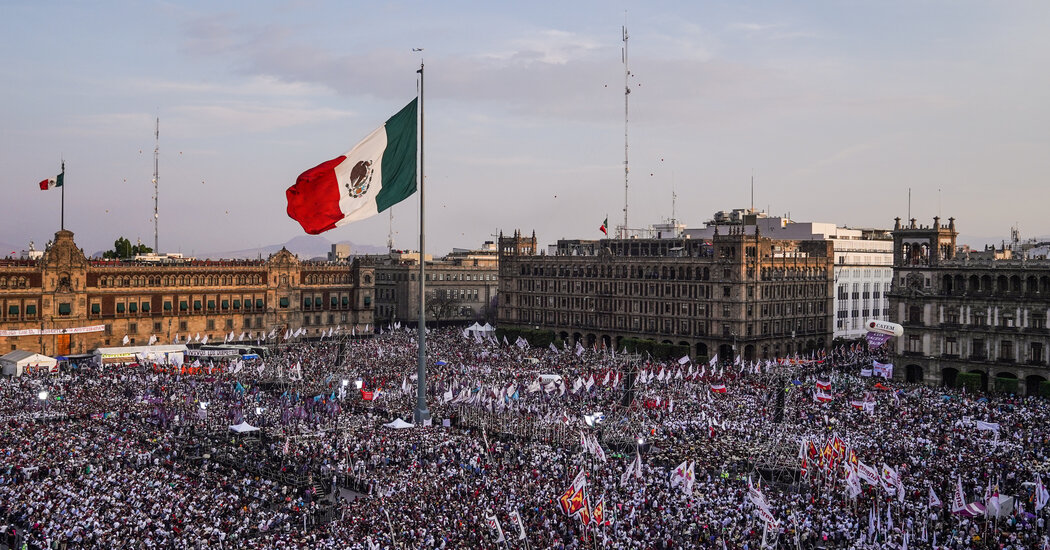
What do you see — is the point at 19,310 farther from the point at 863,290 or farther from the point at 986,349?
the point at 863,290

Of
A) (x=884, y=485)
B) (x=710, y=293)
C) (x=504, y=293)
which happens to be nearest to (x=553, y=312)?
(x=504, y=293)

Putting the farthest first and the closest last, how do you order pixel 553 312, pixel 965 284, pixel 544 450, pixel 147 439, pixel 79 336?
pixel 553 312, pixel 79 336, pixel 965 284, pixel 147 439, pixel 544 450

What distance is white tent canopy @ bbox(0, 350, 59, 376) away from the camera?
81081 millimetres

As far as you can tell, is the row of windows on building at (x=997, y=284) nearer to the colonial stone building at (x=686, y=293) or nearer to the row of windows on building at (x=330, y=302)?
the colonial stone building at (x=686, y=293)

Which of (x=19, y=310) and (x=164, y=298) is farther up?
(x=164, y=298)

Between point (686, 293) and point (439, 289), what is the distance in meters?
54.2

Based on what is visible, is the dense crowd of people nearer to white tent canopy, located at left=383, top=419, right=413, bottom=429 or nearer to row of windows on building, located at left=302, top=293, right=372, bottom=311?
white tent canopy, located at left=383, top=419, right=413, bottom=429

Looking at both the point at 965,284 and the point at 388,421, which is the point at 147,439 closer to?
the point at 388,421

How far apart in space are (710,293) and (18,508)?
79341mm

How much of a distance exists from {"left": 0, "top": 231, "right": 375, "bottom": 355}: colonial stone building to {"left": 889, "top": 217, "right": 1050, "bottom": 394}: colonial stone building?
238 feet

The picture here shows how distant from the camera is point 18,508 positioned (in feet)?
133

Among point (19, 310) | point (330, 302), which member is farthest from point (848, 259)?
point (19, 310)

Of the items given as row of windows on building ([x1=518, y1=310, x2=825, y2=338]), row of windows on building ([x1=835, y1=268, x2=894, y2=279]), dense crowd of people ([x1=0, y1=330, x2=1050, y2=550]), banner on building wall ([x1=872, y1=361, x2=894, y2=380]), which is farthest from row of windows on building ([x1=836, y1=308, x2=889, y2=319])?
dense crowd of people ([x1=0, y1=330, x2=1050, y2=550])

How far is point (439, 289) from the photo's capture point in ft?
503
